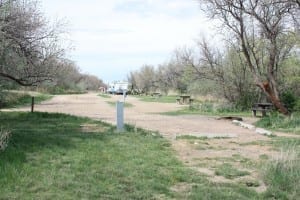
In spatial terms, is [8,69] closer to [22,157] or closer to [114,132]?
[114,132]

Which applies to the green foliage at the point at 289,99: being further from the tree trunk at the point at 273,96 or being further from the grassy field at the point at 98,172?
the grassy field at the point at 98,172

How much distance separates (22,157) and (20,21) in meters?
4.68

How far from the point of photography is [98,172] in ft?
28.9

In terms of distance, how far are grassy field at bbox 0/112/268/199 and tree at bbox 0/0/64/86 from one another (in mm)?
2259

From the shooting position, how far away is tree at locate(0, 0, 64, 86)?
12125 millimetres

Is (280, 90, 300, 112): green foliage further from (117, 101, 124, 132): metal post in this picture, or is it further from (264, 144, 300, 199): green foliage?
(264, 144, 300, 199): green foliage

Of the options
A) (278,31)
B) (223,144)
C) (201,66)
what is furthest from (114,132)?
(201,66)

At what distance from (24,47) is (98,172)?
22.2 feet

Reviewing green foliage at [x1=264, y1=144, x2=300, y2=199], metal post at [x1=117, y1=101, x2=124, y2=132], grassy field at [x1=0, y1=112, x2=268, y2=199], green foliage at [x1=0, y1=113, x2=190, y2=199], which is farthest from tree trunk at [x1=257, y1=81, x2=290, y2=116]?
green foliage at [x1=264, y1=144, x2=300, y2=199]

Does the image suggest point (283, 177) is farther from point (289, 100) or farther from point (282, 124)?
point (289, 100)

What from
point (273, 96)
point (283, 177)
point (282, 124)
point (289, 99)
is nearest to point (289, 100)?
point (289, 99)

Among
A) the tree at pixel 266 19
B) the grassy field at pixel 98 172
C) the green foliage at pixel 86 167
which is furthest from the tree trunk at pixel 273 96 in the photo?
the grassy field at pixel 98 172

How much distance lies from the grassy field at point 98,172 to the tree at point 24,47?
2.26 m

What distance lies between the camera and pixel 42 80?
1794cm
